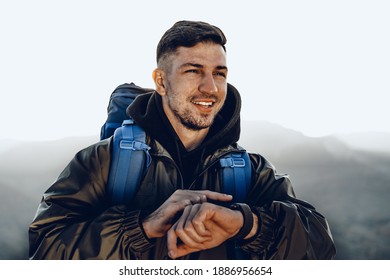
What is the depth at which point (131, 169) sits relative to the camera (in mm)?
2588

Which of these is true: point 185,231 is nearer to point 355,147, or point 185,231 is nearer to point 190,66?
point 190,66

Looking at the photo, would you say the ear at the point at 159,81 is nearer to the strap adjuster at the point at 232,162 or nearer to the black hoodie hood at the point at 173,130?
the black hoodie hood at the point at 173,130

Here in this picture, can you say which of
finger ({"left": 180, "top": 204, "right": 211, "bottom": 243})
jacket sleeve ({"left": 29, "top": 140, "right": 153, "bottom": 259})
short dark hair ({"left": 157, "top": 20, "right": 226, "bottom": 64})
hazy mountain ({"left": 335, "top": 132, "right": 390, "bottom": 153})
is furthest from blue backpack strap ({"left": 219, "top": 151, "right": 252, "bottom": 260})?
hazy mountain ({"left": 335, "top": 132, "right": 390, "bottom": 153})

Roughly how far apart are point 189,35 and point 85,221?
137 centimetres

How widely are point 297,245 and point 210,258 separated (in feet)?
1.80

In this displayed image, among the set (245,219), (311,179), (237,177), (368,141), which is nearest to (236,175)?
(237,177)

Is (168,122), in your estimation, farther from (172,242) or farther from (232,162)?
(172,242)

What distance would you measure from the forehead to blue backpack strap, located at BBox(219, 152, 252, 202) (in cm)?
64

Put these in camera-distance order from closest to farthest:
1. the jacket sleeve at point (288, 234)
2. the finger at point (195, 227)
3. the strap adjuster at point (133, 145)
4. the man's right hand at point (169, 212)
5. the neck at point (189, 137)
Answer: the finger at point (195, 227), the man's right hand at point (169, 212), the jacket sleeve at point (288, 234), the strap adjuster at point (133, 145), the neck at point (189, 137)

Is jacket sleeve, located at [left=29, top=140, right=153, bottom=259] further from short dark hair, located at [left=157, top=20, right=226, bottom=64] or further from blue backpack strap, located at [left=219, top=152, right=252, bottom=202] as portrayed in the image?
short dark hair, located at [left=157, top=20, right=226, bottom=64]

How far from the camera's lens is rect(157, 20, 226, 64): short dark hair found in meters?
2.86

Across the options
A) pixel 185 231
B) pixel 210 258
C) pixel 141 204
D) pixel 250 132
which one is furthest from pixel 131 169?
pixel 250 132

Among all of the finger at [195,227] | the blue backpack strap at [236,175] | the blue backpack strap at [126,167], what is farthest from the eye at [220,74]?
the finger at [195,227]

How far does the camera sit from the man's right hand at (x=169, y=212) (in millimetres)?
2344
